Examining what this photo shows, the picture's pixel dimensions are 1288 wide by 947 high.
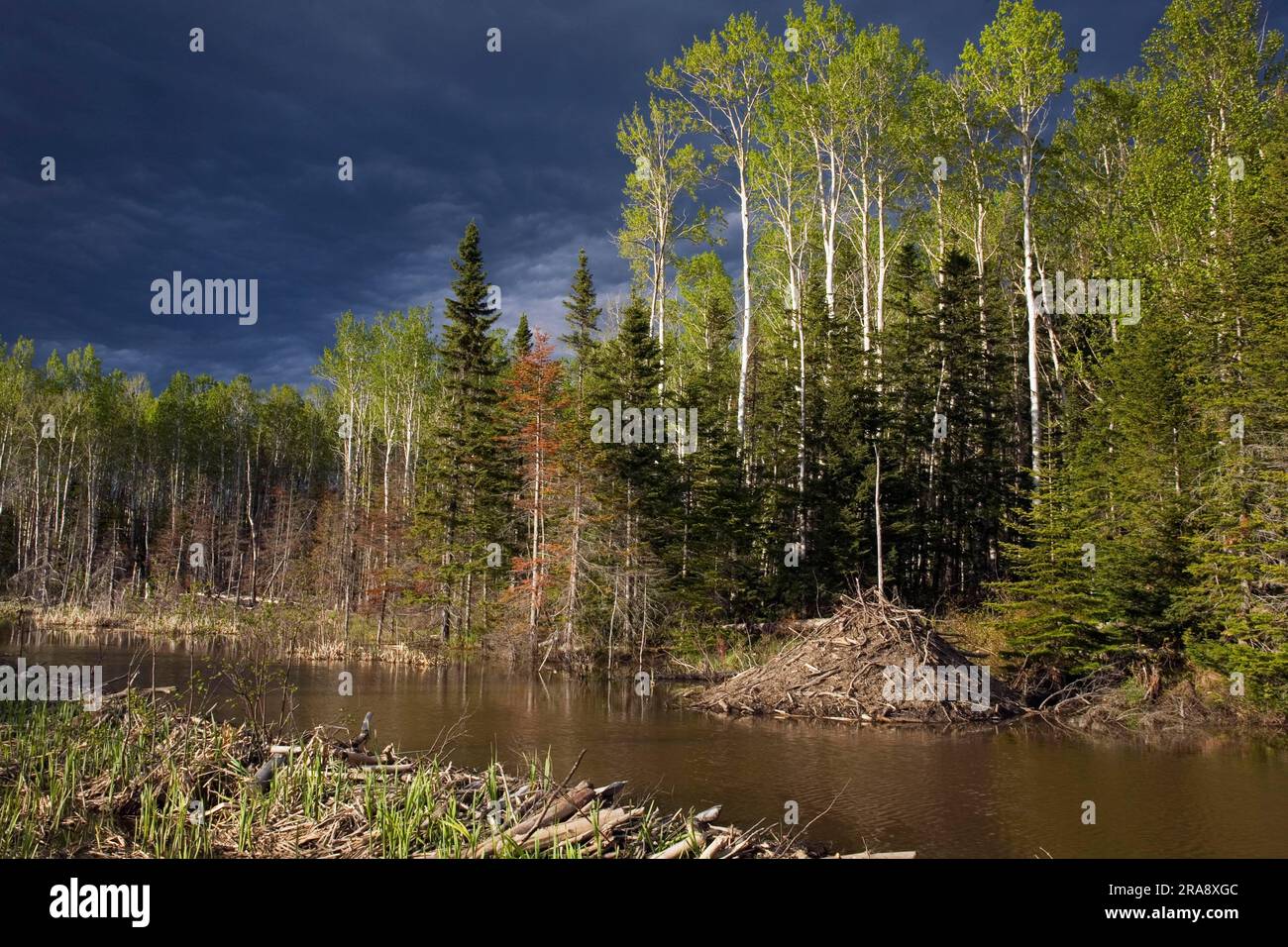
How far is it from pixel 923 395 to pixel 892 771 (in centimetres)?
2076

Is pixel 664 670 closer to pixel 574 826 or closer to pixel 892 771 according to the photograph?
pixel 892 771

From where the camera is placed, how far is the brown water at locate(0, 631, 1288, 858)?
9.57m

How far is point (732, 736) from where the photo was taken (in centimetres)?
1584

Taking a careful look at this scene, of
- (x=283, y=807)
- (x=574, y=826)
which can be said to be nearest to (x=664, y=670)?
(x=283, y=807)

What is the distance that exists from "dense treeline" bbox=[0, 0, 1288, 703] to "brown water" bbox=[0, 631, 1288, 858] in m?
5.39

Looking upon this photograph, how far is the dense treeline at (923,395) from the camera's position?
19016mm

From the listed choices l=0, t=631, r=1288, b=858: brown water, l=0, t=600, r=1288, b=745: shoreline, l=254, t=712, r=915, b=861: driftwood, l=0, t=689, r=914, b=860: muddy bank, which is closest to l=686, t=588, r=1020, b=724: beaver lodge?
l=0, t=600, r=1288, b=745: shoreline

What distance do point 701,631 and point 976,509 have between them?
37.9 ft

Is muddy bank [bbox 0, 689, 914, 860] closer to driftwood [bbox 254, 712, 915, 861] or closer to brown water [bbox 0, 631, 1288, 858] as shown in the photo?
driftwood [bbox 254, 712, 915, 861]

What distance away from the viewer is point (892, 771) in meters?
12.9

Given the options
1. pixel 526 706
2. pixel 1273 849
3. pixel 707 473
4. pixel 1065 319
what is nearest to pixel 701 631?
pixel 707 473
